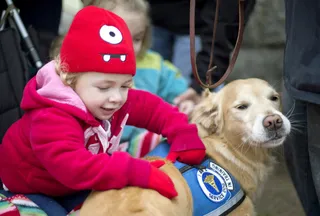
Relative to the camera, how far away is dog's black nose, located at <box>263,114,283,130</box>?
8.88 ft

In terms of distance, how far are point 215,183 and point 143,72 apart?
4.48 ft

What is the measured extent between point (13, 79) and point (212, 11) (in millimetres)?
1360

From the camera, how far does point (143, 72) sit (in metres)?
3.80

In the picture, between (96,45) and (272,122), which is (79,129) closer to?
(96,45)

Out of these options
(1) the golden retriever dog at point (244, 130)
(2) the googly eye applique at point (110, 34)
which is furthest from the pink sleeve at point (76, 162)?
(2) the googly eye applique at point (110, 34)

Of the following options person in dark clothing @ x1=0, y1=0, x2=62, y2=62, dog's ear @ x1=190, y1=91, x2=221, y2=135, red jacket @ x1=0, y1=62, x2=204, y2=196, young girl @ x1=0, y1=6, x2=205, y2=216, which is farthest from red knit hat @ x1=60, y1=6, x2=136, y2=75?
person in dark clothing @ x1=0, y1=0, x2=62, y2=62

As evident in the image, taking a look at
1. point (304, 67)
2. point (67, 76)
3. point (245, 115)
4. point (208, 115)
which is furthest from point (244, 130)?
point (67, 76)

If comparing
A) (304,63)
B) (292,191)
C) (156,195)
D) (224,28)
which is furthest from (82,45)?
(292,191)

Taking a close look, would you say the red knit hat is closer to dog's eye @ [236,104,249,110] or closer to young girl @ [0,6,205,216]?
young girl @ [0,6,205,216]

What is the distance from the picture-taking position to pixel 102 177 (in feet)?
7.39

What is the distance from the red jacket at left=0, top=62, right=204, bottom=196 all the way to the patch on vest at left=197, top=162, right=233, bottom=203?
133 mm

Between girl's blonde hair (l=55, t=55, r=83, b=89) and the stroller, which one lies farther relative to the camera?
the stroller

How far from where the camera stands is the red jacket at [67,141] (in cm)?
226

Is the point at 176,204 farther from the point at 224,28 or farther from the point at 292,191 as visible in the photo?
the point at 292,191
